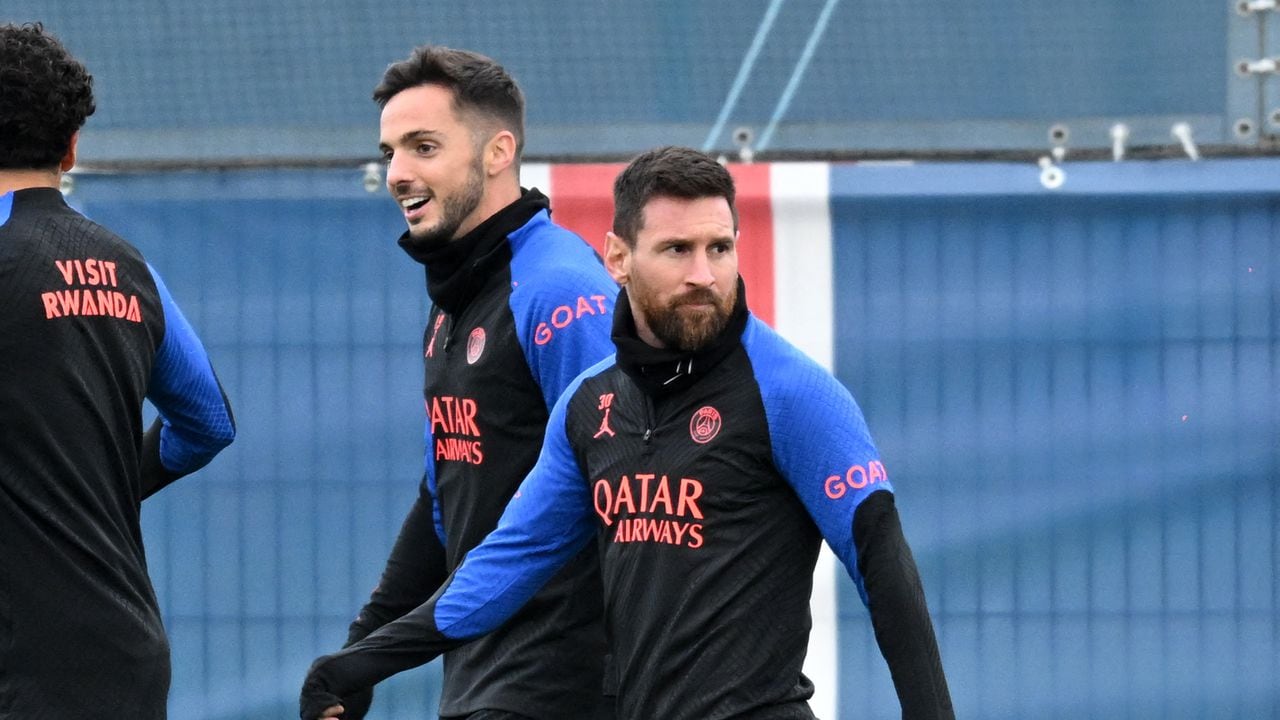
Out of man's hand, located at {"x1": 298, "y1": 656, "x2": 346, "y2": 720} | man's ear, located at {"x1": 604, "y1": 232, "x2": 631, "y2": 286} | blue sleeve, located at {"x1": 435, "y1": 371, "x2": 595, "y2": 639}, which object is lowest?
man's hand, located at {"x1": 298, "y1": 656, "x2": 346, "y2": 720}

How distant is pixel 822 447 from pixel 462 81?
1377mm

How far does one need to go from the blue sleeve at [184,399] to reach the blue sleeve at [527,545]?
2.16 feet

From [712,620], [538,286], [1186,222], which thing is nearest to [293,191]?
[538,286]

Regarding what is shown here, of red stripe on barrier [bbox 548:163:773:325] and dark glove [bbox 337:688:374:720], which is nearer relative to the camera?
dark glove [bbox 337:688:374:720]

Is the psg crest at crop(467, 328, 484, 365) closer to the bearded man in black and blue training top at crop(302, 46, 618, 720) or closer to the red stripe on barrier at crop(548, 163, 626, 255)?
the bearded man in black and blue training top at crop(302, 46, 618, 720)

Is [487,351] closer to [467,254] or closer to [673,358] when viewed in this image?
[467,254]

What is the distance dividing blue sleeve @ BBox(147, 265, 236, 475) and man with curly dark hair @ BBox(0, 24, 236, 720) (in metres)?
0.07

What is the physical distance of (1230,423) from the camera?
5879 mm

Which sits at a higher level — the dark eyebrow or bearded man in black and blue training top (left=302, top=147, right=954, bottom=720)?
the dark eyebrow

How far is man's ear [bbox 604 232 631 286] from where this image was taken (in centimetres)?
360

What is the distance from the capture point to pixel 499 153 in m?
4.30

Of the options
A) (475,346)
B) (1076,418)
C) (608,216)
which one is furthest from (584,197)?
(475,346)

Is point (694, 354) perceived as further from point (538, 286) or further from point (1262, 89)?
point (1262, 89)

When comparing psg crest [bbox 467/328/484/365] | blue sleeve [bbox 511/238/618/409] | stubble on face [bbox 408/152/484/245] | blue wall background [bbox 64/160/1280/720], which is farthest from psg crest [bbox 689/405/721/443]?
blue wall background [bbox 64/160/1280/720]
